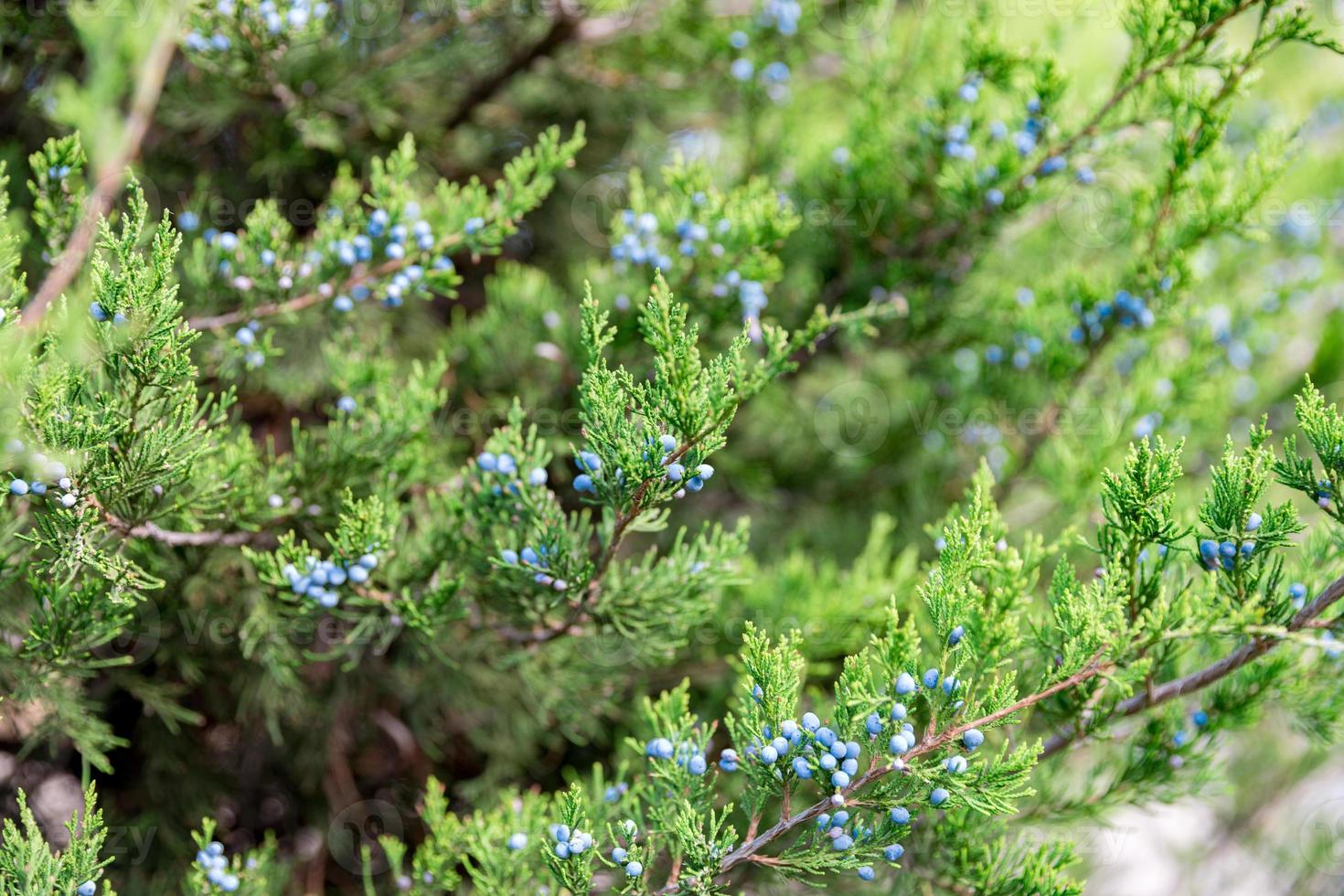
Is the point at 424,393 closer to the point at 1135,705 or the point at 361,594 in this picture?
the point at 361,594

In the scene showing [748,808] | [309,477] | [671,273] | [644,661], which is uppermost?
[671,273]

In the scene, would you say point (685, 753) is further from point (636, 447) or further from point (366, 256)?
point (366, 256)

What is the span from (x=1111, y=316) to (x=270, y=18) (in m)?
1.67

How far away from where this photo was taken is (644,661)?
1.83 m

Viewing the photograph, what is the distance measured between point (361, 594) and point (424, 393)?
34 centimetres

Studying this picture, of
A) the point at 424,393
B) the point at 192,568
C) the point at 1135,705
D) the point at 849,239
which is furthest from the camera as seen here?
the point at 849,239

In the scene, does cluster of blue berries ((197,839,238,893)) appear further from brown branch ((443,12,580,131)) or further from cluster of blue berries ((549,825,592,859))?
brown branch ((443,12,580,131))

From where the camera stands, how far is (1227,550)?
48.5 inches

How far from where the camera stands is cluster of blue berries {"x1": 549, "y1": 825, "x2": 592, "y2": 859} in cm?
124

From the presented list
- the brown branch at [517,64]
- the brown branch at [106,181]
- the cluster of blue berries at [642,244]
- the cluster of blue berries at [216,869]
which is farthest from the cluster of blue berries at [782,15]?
the cluster of blue berries at [216,869]

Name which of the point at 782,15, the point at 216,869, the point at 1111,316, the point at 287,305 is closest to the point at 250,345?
the point at 287,305

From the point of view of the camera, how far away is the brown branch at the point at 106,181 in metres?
1.48

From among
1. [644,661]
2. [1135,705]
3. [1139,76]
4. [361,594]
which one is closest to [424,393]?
[361,594]

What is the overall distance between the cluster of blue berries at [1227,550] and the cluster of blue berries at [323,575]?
1.14 m
